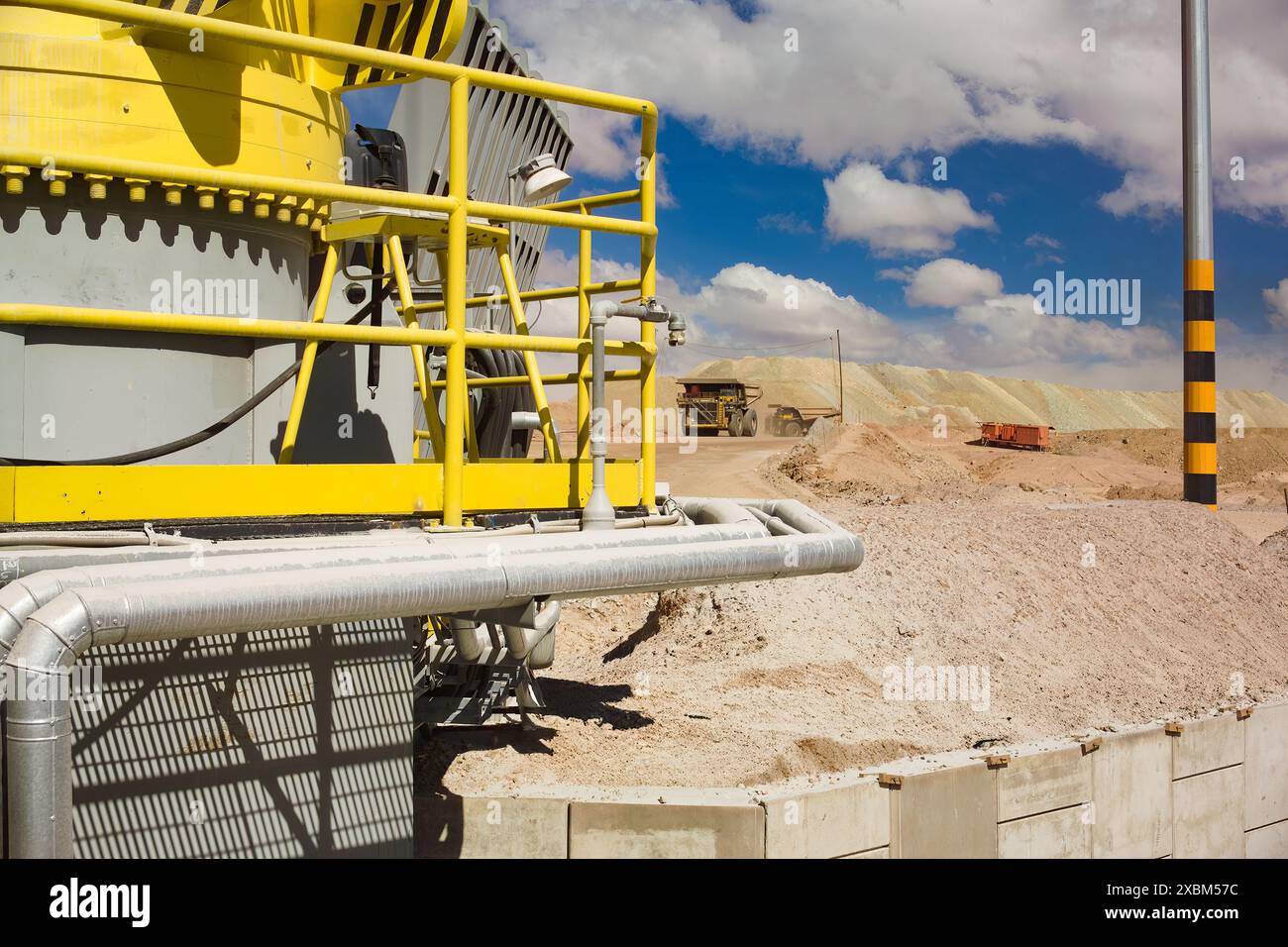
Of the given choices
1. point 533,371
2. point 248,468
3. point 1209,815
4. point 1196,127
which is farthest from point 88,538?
point 1196,127

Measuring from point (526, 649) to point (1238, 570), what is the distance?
9.54 metres

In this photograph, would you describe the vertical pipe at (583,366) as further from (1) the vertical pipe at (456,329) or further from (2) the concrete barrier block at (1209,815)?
(2) the concrete barrier block at (1209,815)

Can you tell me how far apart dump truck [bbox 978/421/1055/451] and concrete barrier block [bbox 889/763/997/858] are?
30332 mm

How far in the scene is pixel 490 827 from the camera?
16.7ft

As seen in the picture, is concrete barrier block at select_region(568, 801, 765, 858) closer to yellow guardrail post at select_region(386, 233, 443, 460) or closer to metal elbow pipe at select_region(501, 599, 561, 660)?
metal elbow pipe at select_region(501, 599, 561, 660)

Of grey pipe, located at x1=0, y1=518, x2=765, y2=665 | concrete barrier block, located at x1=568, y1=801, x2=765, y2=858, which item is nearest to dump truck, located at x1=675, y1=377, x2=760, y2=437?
concrete barrier block, located at x1=568, y1=801, x2=765, y2=858

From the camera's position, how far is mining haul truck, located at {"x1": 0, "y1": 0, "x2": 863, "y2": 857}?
310 cm

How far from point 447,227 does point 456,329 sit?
615 mm

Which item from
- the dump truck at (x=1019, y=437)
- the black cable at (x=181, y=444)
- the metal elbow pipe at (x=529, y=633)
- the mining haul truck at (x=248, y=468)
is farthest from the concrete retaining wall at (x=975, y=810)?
the dump truck at (x=1019, y=437)

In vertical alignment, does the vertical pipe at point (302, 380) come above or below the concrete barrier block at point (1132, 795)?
above

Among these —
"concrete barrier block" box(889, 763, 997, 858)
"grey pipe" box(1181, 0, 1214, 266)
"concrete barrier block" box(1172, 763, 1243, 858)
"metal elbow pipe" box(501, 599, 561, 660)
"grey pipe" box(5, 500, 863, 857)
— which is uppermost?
"grey pipe" box(1181, 0, 1214, 266)

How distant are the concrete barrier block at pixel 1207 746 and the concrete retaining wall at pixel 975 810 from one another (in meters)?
0.01

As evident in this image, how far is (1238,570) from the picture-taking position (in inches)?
454

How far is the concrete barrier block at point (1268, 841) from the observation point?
753 cm
